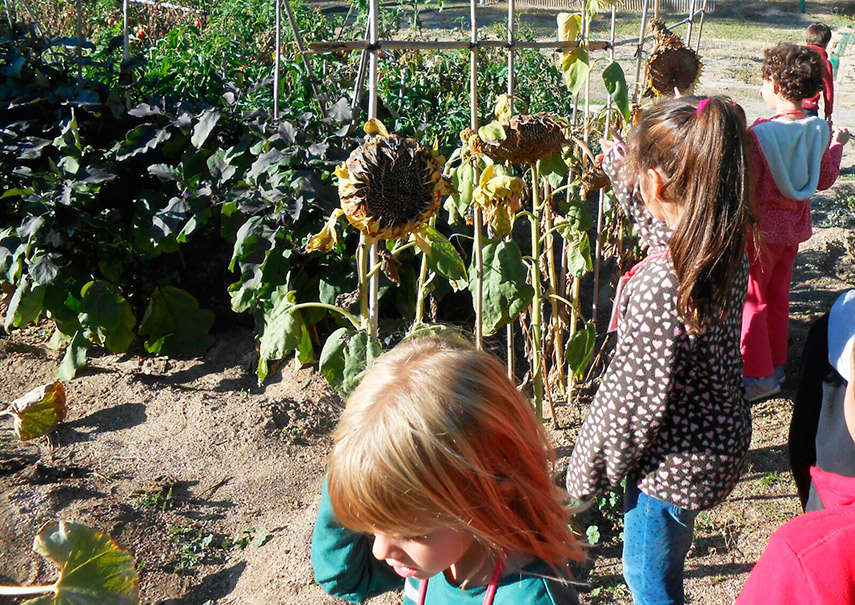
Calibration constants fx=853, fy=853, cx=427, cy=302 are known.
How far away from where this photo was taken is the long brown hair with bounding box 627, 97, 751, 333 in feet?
5.45

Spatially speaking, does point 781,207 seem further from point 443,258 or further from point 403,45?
point 403,45

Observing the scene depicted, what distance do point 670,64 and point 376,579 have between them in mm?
2046

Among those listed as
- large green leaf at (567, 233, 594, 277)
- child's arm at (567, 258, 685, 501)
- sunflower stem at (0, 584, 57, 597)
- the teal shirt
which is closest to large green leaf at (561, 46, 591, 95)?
large green leaf at (567, 233, 594, 277)

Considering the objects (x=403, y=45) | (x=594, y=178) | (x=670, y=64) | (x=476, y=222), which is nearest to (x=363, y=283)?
(x=476, y=222)

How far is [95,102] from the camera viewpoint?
335cm

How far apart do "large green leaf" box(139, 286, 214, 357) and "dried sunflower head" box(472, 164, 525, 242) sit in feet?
5.90

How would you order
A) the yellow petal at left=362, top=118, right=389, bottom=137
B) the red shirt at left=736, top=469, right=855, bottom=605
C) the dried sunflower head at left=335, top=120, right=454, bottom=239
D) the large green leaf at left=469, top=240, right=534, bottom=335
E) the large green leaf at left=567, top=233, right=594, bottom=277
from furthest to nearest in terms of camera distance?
the large green leaf at left=567, top=233, right=594, bottom=277, the large green leaf at left=469, top=240, right=534, bottom=335, the yellow petal at left=362, top=118, right=389, bottom=137, the dried sunflower head at left=335, top=120, right=454, bottom=239, the red shirt at left=736, top=469, right=855, bottom=605

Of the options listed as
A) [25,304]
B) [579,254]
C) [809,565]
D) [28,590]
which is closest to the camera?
A: [809,565]

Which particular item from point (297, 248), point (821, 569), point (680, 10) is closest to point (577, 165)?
point (297, 248)

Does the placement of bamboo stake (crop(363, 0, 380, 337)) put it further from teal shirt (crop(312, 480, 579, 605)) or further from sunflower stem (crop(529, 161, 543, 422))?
teal shirt (crop(312, 480, 579, 605))

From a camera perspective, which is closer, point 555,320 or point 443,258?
point 443,258

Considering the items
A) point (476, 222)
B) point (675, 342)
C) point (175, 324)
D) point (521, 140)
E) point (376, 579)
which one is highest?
point (521, 140)

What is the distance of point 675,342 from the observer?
1.72 metres

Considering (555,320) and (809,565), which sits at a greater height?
(809,565)
